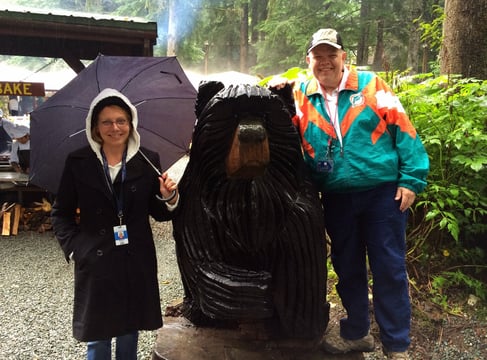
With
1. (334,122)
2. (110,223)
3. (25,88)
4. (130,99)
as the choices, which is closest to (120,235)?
(110,223)

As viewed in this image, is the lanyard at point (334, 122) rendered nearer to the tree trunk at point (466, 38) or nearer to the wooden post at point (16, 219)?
the tree trunk at point (466, 38)

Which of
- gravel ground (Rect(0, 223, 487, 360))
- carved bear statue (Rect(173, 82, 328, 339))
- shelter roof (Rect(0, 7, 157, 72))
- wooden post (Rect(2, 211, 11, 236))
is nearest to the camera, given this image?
carved bear statue (Rect(173, 82, 328, 339))

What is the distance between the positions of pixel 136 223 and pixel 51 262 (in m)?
4.04

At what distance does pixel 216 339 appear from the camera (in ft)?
6.90

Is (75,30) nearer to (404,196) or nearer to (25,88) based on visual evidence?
(25,88)

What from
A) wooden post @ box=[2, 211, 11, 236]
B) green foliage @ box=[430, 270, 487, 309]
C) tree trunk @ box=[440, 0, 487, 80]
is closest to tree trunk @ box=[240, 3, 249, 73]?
wooden post @ box=[2, 211, 11, 236]

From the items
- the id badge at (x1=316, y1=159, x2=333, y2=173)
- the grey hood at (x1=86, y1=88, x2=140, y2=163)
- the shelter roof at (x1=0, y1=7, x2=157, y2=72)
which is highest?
the shelter roof at (x1=0, y1=7, x2=157, y2=72)

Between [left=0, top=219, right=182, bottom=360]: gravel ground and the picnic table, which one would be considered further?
the picnic table

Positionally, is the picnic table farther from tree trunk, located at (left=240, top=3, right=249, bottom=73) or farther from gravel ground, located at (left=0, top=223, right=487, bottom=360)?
tree trunk, located at (left=240, top=3, right=249, bottom=73)

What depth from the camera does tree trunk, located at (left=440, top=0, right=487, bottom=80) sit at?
3838mm

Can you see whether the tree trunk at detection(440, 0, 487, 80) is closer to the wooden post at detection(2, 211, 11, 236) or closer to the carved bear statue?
the carved bear statue

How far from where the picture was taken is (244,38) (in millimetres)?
19188

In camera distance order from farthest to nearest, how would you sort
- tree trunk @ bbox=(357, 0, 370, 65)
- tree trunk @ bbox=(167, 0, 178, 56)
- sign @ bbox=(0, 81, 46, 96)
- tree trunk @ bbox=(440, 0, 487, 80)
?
tree trunk @ bbox=(167, 0, 178, 56) → tree trunk @ bbox=(357, 0, 370, 65) → sign @ bbox=(0, 81, 46, 96) → tree trunk @ bbox=(440, 0, 487, 80)

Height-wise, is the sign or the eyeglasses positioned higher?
the sign
